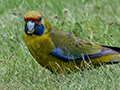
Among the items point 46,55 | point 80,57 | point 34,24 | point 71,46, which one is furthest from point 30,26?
point 80,57

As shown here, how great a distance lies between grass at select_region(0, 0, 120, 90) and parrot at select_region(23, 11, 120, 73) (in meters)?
0.14

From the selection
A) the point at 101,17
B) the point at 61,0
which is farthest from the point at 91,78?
the point at 61,0

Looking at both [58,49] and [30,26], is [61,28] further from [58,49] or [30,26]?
[30,26]

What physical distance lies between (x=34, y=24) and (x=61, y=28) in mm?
1594

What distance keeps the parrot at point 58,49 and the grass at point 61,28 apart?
139mm

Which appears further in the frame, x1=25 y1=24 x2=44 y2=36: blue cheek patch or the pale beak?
x1=25 y1=24 x2=44 y2=36: blue cheek patch

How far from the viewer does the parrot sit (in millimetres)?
4219

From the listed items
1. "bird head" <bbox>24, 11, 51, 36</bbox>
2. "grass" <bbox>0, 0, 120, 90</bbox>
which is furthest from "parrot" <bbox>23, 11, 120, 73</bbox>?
"grass" <bbox>0, 0, 120, 90</bbox>

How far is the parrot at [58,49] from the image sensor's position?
4.22 metres

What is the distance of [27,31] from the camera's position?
4.22 metres

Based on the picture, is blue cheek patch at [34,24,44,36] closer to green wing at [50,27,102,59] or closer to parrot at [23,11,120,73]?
parrot at [23,11,120,73]

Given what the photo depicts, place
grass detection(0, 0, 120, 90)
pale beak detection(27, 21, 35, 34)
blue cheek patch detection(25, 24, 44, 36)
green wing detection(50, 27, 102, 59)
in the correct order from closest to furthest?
grass detection(0, 0, 120, 90), pale beak detection(27, 21, 35, 34), blue cheek patch detection(25, 24, 44, 36), green wing detection(50, 27, 102, 59)

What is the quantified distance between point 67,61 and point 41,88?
0.69 m

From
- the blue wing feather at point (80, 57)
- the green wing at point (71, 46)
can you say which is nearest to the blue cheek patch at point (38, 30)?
the green wing at point (71, 46)
